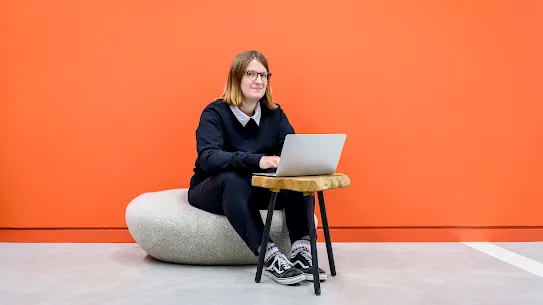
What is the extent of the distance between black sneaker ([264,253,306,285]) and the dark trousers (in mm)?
93

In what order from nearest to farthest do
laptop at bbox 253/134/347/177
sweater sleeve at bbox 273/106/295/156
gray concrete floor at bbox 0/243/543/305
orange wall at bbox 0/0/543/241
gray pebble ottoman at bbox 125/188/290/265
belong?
gray concrete floor at bbox 0/243/543/305
laptop at bbox 253/134/347/177
gray pebble ottoman at bbox 125/188/290/265
sweater sleeve at bbox 273/106/295/156
orange wall at bbox 0/0/543/241

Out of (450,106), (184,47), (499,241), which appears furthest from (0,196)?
(499,241)

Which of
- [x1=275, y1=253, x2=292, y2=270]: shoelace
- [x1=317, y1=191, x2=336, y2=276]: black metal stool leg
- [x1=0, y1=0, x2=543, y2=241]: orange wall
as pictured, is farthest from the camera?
[x1=0, y1=0, x2=543, y2=241]: orange wall

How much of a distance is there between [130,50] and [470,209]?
2221 millimetres

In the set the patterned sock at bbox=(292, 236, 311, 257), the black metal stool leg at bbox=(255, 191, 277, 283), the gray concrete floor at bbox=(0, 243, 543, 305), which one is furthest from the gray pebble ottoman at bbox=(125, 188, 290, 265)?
the black metal stool leg at bbox=(255, 191, 277, 283)

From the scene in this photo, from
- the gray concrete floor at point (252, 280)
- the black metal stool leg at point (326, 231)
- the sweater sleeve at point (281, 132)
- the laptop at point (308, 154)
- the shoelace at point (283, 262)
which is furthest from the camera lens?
the sweater sleeve at point (281, 132)

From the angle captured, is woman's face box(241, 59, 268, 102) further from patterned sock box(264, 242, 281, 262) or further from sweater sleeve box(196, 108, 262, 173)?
patterned sock box(264, 242, 281, 262)

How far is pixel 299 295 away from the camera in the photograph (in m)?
2.22

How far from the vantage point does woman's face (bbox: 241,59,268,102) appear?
2824 millimetres

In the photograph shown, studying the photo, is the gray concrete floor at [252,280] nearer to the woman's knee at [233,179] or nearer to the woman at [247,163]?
the woman at [247,163]

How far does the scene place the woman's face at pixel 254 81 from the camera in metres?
2.82

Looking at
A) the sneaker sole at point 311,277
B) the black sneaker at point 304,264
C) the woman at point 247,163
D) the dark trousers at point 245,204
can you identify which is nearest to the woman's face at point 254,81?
the woman at point 247,163

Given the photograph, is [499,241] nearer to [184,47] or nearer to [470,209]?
[470,209]

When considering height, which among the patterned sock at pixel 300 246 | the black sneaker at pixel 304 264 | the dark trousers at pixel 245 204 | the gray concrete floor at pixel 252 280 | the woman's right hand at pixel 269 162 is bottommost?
the gray concrete floor at pixel 252 280
